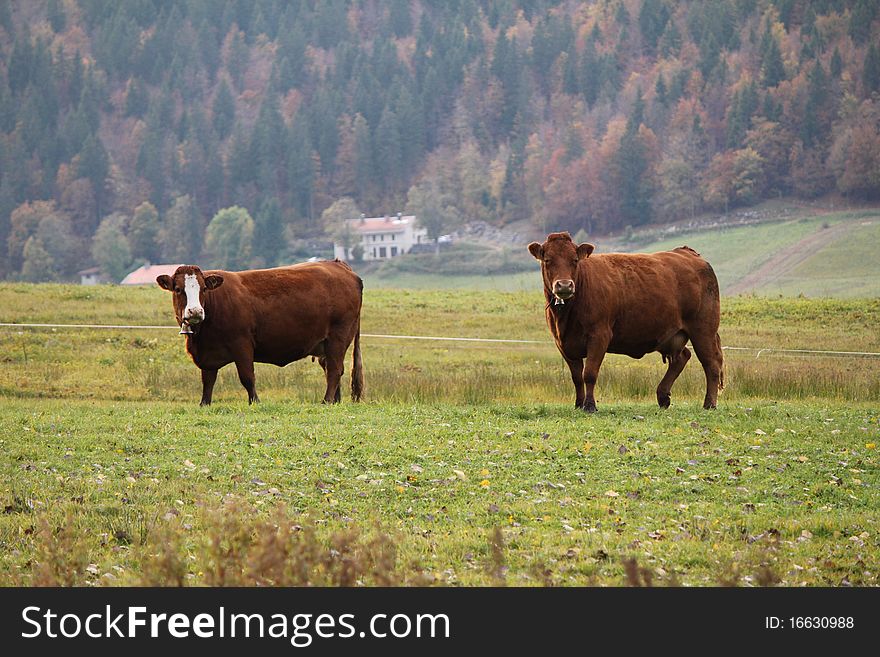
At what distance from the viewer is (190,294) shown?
62.7 ft

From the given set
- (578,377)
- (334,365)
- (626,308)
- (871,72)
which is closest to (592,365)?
(578,377)

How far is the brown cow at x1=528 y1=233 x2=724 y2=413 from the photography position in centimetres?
1869

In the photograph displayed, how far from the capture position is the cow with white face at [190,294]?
19.0 metres

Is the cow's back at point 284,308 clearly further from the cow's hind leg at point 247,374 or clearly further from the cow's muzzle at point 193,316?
the cow's muzzle at point 193,316

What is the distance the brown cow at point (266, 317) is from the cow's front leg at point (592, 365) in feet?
15.4

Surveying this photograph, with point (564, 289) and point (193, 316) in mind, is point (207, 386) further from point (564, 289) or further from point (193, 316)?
point (564, 289)

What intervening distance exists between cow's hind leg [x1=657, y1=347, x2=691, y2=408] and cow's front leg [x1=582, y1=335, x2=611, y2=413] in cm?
139

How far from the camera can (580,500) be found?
12273 millimetres

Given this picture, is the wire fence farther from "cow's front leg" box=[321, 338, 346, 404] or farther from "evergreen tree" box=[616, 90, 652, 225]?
"evergreen tree" box=[616, 90, 652, 225]

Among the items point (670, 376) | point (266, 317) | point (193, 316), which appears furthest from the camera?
point (266, 317)

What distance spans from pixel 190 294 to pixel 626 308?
6.90 m

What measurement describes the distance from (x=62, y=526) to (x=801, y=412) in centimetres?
1188

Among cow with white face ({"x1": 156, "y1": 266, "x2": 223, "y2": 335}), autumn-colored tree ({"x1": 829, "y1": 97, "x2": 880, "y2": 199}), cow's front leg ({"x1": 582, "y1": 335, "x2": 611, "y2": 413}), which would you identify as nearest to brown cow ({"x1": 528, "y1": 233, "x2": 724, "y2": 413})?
cow's front leg ({"x1": 582, "y1": 335, "x2": 611, "y2": 413})
